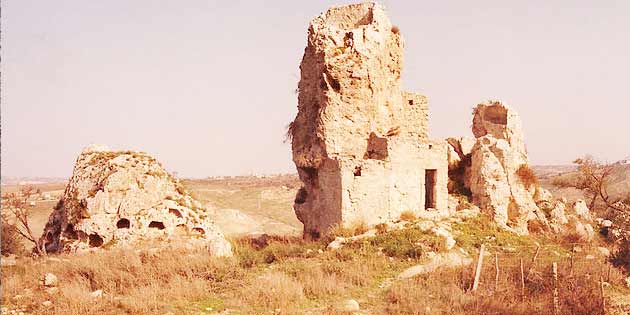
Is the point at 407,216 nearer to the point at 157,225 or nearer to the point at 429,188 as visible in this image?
the point at 429,188

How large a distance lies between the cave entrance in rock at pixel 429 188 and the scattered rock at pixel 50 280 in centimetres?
1216

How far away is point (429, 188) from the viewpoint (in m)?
17.4

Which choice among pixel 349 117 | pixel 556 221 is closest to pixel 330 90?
pixel 349 117

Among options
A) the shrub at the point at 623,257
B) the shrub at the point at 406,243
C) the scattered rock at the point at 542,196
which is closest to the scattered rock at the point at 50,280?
the shrub at the point at 406,243

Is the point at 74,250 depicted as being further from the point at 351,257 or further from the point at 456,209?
the point at 456,209

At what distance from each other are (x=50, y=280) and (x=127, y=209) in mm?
3079

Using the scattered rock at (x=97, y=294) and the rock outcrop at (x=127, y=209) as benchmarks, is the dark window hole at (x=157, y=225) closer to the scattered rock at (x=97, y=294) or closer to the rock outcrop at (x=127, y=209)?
the rock outcrop at (x=127, y=209)

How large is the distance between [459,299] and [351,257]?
3709 millimetres

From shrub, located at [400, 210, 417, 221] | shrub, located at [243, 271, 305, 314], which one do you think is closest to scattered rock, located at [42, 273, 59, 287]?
shrub, located at [243, 271, 305, 314]

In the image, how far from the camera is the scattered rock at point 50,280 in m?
9.66

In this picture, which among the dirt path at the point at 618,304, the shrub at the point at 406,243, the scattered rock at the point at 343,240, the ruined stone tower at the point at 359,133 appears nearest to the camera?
the dirt path at the point at 618,304

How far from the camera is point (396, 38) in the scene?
696 inches

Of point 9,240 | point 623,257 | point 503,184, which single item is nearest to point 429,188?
point 503,184

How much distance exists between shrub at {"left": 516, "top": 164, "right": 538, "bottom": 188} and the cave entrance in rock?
378cm
